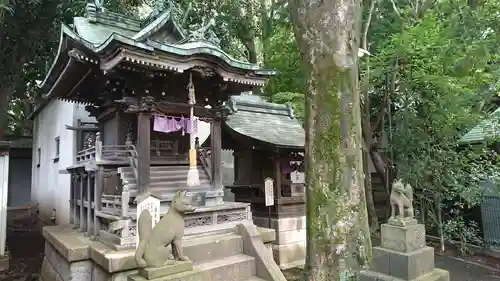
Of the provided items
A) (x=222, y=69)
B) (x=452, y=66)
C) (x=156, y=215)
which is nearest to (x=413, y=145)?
(x=452, y=66)

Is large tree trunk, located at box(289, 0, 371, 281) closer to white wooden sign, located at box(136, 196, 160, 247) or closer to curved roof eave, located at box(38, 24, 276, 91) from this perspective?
white wooden sign, located at box(136, 196, 160, 247)

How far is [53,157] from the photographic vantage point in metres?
15.2

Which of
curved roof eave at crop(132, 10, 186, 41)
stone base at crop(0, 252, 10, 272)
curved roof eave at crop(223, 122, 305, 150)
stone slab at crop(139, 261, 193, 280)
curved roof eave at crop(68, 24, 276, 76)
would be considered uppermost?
curved roof eave at crop(132, 10, 186, 41)

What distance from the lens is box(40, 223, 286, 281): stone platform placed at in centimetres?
598

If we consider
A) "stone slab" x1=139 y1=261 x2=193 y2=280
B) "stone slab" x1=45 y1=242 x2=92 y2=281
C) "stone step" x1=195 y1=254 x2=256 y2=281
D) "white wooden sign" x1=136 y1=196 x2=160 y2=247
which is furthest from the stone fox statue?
"stone slab" x1=45 y1=242 x2=92 y2=281

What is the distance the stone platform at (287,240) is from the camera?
1059 cm

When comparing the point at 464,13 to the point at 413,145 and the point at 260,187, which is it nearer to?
the point at 413,145

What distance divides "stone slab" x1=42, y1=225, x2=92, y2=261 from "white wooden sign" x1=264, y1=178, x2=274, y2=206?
492 centimetres

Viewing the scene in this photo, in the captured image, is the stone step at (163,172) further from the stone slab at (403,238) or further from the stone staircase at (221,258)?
the stone slab at (403,238)

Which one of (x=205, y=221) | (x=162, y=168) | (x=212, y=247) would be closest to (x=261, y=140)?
(x=162, y=168)

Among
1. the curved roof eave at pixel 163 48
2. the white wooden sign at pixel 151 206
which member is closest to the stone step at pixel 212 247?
the white wooden sign at pixel 151 206

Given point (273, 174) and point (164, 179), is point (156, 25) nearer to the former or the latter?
point (164, 179)

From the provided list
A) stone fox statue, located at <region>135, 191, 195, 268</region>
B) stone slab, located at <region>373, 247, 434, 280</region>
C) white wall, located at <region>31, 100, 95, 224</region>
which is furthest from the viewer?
white wall, located at <region>31, 100, 95, 224</region>

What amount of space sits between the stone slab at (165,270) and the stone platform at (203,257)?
39.5 inches
